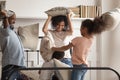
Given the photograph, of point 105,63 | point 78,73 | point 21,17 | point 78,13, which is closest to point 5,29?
point 78,73

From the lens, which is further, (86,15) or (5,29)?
(86,15)

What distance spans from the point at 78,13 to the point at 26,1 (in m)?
0.80

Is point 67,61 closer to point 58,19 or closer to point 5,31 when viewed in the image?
point 58,19

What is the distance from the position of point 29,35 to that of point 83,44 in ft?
2.80

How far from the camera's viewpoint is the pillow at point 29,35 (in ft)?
11.6

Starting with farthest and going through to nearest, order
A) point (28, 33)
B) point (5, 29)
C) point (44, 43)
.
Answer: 1. point (28, 33)
2. point (44, 43)
3. point (5, 29)

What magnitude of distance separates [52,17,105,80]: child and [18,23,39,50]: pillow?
58cm

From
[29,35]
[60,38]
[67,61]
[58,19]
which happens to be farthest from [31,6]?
[67,61]

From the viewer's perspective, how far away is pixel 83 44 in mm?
2994

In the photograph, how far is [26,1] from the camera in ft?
14.3

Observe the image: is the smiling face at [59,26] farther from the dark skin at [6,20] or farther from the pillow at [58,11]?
the dark skin at [6,20]

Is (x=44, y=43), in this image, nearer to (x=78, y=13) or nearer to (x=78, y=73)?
(x=78, y=73)

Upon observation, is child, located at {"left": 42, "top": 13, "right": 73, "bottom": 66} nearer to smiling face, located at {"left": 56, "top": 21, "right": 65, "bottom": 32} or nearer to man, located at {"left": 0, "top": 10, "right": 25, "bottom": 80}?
smiling face, located at {"left": 56, "top": 21, "right": 65, "bottom": 32}

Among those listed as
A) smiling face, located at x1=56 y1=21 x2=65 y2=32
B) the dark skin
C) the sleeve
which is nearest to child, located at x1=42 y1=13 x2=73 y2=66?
smiling face, located at x1=56 y1=21 x2=65 y2=32
